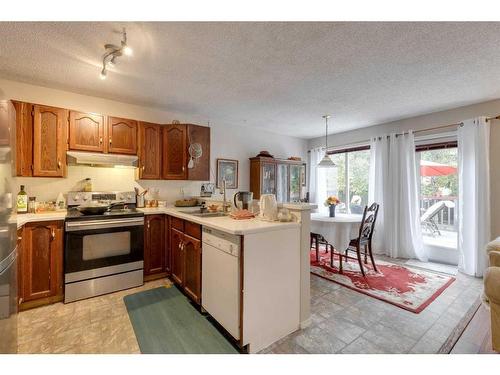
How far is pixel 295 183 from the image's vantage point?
4844 mm

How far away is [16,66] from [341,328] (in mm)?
3826

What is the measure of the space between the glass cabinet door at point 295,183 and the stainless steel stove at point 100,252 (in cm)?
310

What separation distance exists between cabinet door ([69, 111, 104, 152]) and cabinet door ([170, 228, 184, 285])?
4.65ft

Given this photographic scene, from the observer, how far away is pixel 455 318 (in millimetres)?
1994

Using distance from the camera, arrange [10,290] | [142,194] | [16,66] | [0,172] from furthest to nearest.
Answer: [142,194], [16,66], [10,290], [0,172]

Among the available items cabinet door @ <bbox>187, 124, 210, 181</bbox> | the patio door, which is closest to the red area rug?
the patio door

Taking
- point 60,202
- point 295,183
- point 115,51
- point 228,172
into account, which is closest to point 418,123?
point 295,183

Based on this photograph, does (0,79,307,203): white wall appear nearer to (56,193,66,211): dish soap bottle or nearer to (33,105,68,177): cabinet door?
(56,193,66,211): dish soap bottle

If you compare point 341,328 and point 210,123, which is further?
point 210,123

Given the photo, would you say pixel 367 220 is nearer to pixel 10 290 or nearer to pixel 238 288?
pixel 238 288

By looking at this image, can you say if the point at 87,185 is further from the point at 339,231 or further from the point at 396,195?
the point at 396,195
